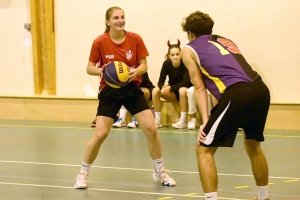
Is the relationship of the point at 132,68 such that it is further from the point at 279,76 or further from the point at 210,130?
the point at 279,76

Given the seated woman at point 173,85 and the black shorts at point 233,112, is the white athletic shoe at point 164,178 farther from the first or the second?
the seated woman at point 173,85

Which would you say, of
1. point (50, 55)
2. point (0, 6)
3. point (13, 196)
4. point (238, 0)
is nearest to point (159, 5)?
point (238, 0)

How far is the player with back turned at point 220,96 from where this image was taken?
13.6ft

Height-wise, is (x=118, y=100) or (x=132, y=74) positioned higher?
(x=132, y=74)

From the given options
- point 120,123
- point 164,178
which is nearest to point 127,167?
point 164,178

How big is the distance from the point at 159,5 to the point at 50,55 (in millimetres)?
2474

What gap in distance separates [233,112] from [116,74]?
152cm

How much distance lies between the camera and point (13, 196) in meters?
5.21

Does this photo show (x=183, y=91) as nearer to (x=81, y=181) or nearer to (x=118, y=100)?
(x=118, y=100)

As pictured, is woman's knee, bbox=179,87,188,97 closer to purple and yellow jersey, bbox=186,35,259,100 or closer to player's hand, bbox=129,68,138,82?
player's hand, bbox=129,68,138,82

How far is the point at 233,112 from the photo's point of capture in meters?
4.14

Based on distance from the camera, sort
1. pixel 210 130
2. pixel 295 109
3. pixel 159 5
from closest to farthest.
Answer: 1. pixel 210 130
2. pixel 295 109
3. pixel 159 5

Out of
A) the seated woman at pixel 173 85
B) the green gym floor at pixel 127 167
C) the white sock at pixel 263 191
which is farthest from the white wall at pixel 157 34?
the white sock at pixel 263 191

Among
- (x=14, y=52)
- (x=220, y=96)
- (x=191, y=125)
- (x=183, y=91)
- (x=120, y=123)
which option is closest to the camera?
(x=220, y=96)
